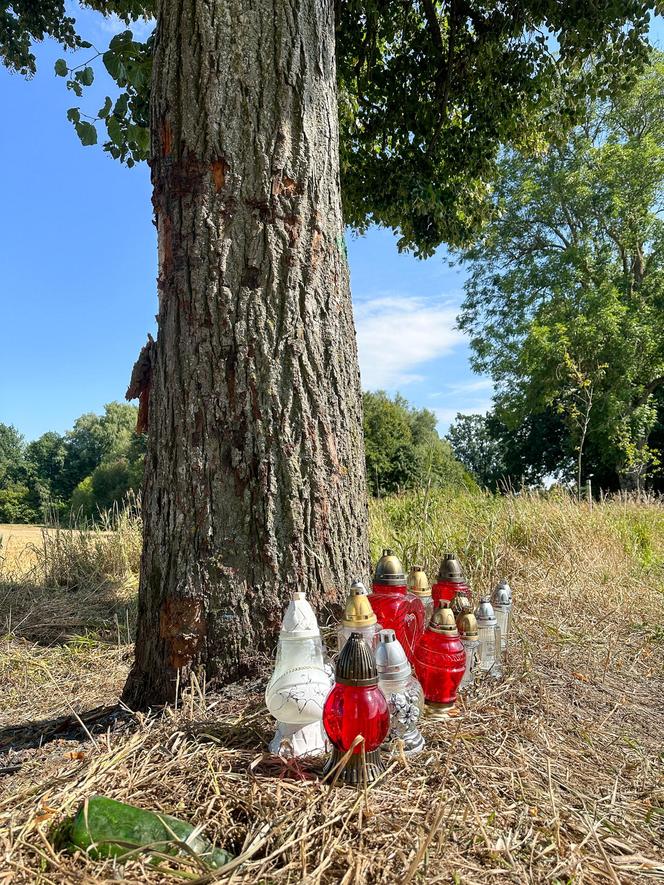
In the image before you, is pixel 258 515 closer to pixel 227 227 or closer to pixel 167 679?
pixel 167 679

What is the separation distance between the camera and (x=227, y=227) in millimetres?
1901

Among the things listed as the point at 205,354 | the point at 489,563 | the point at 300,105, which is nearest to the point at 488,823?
the point at 205,354

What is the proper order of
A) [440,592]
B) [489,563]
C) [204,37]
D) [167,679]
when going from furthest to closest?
[489,563]
[440,592]
[204,37]
[167,679]

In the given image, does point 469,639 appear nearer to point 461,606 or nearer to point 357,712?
point 461,606

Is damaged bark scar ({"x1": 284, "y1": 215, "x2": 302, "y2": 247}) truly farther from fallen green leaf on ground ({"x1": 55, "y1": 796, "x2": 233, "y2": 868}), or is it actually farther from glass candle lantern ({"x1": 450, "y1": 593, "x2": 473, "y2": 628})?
fallen green leaf on ground ({"x1": 55, "y1": 796, "x2": 233, "y2": 868})

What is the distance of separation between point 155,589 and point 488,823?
3.95 feet

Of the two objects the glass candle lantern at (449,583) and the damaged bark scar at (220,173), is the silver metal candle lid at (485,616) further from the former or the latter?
the damaged bark scar at (220,173)

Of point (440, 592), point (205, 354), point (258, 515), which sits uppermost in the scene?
point (205, 354)

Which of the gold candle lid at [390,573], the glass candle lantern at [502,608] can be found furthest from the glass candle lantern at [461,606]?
the glass candle lantern at [502,608]

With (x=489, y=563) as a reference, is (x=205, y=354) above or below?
above

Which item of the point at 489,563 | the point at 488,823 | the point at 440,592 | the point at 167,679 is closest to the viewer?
the point at 488,823

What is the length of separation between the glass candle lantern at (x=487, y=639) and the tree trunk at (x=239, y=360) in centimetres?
49

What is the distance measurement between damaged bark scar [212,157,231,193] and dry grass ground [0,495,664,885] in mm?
1662

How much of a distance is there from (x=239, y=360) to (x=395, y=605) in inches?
38.1
